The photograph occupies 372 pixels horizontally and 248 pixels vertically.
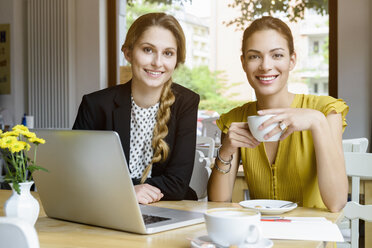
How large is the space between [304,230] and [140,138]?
79 cm

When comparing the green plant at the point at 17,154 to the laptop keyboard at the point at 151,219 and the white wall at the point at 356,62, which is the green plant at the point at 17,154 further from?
the white wall at the point at 356,62

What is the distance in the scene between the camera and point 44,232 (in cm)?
115

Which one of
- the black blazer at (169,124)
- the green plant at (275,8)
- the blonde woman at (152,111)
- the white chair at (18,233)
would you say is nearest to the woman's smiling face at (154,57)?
the blonde woman at (152,111)

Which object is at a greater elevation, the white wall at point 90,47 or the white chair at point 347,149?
the white wall at point 90,47

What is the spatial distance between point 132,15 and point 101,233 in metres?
5.03

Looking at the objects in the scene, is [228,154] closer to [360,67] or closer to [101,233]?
[101,233]

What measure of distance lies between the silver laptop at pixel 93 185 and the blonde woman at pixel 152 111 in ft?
1.37

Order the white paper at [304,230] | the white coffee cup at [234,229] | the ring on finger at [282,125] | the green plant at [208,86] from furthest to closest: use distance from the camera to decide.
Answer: the green plant at [208,86] < the ring on finger at [282,125] < the white paper at [304,230] < the white coffee cup at [234,229]

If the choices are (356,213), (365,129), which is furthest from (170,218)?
(365,129)

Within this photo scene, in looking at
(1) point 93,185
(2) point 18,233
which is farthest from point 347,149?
(2) point 18,233

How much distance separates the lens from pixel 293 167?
1.62 meters

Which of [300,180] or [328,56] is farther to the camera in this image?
[328,56]

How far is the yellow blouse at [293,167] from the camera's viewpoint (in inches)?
63.2

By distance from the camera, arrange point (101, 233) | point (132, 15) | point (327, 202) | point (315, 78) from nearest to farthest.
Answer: point (101, 233)
point (327, 202)
point (315, 78)
point (132, 15)
